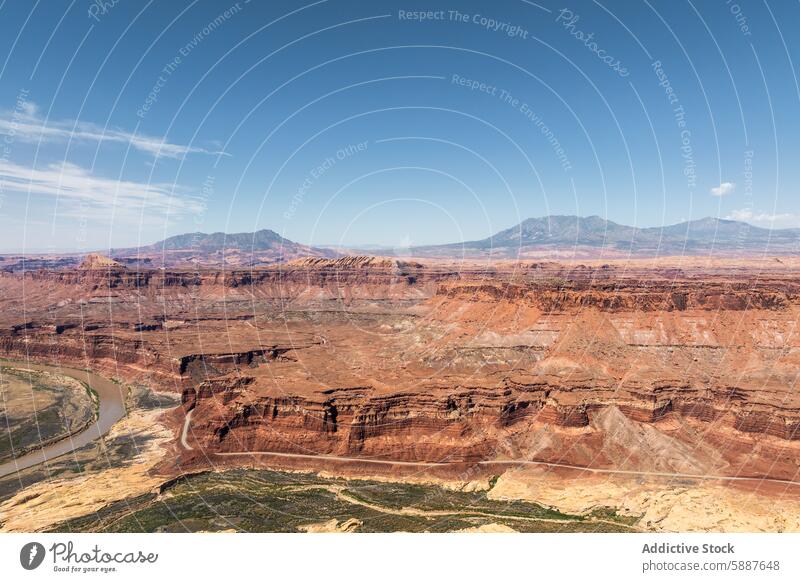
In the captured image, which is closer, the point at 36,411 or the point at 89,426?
the point at 89,426

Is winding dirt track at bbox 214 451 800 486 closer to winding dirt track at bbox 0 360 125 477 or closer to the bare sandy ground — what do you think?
the bare sandy ground

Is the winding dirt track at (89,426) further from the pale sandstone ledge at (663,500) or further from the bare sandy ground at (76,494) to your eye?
the pale sandstone ledge at (663,500)

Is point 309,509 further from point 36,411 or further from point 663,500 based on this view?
point 36,411

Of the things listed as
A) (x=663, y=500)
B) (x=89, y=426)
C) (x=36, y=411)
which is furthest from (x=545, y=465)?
(x=36, y=411)

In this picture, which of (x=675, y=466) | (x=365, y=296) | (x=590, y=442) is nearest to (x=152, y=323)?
(x=365, y=296)

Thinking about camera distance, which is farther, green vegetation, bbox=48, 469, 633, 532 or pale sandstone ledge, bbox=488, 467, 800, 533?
green vegetation, bbox=48, 469, 633, 532
